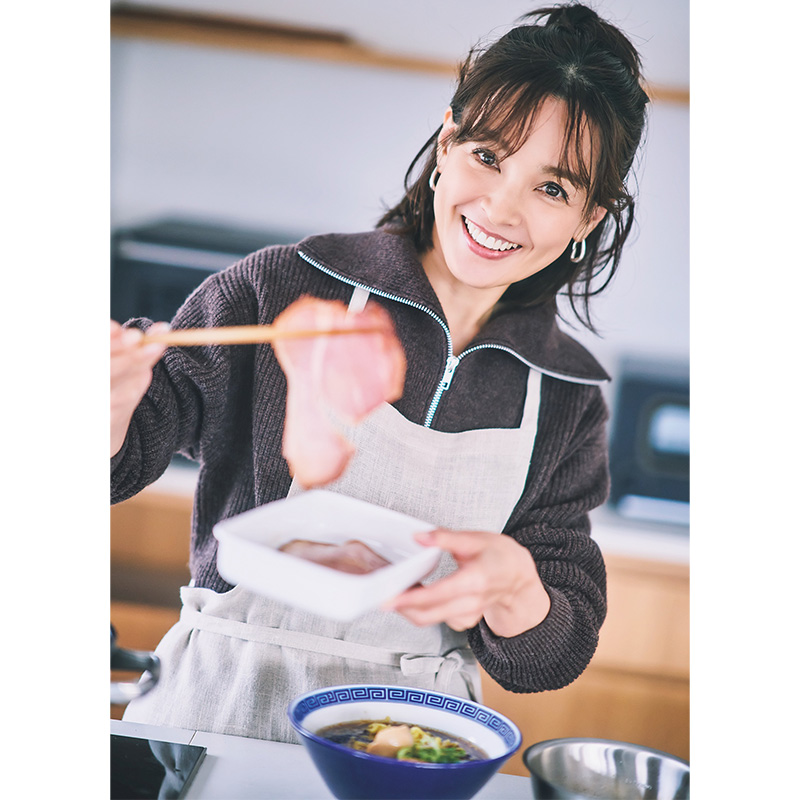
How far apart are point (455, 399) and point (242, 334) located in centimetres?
23

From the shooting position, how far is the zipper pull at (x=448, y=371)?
33.2 inches

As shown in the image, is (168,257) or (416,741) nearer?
(416,741)

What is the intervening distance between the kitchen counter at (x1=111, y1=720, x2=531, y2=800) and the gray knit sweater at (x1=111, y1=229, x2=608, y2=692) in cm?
13

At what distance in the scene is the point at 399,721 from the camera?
73 cm

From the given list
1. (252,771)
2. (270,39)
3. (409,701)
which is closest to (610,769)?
(409,701)

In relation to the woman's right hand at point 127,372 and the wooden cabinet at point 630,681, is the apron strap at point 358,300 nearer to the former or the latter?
the woman's right hand at point 127,372

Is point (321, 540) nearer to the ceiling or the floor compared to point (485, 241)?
nearer to the floor

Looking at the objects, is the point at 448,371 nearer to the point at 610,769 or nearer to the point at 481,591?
the point at 481,591

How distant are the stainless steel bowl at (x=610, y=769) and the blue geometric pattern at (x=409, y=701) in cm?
5

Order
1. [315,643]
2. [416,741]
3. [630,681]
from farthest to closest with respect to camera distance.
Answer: [630,681] < [315,643] < [416,741]
